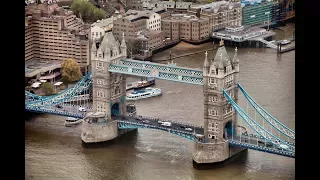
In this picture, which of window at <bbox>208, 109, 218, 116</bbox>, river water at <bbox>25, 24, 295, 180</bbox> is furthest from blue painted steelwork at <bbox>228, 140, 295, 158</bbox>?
window at <bbox>208, 109, 218, 116</bbox>

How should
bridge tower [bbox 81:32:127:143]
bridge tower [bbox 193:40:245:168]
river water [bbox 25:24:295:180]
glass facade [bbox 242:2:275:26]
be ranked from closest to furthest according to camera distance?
river water [bbox 25:24:295:180] < bridge tower [bbox 193:40:245:168] < bridge tower [bbox 81:32:127:143] < glass facade [bbox 242:2:275:26]

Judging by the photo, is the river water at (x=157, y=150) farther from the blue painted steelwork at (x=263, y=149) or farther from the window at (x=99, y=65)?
the window at (x=99, y=65)

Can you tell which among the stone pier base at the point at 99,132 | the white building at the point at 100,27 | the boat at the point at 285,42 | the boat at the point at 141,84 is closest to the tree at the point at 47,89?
the boat at the point at 141,84

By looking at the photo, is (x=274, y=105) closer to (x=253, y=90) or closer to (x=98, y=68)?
(x=253, y=90)

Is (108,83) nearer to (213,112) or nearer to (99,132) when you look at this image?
(99,132)

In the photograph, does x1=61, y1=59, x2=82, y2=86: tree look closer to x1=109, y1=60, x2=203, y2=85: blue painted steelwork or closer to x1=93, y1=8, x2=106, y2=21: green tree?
x1=109, y1=60, x2=203, y2=85: blue painted steelwork

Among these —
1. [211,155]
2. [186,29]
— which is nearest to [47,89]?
[211,155]
